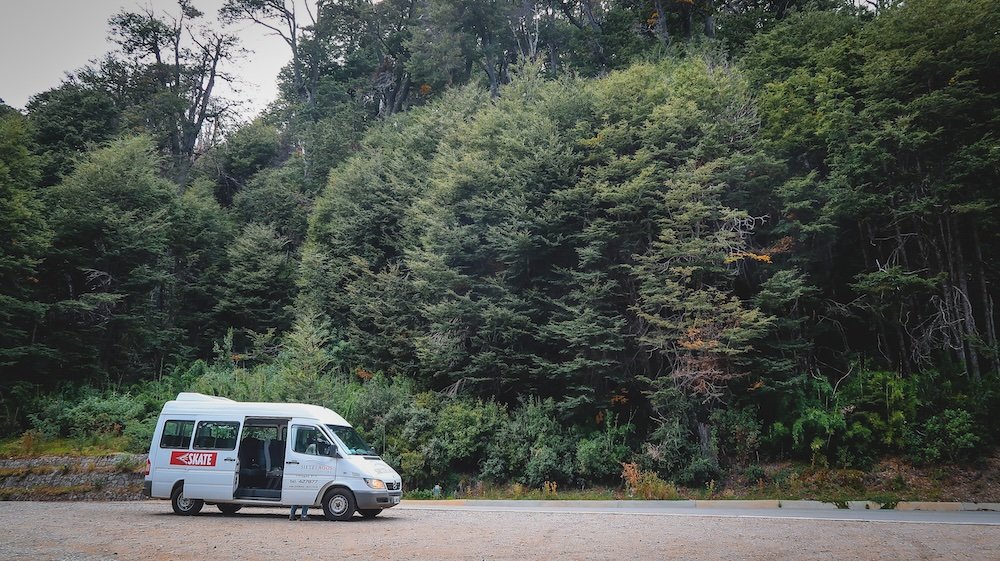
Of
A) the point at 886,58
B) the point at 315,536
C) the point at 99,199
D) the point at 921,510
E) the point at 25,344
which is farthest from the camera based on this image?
the point at 99,199

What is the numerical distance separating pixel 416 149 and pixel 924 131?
2186cm

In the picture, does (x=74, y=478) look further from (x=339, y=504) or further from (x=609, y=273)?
(x=609, y=273)

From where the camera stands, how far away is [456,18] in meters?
38.9

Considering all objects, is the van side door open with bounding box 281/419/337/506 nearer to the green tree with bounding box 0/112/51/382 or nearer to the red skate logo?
the red skate logo

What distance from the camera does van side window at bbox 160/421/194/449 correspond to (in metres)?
13.9

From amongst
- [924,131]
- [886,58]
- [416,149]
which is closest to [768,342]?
[924,131]

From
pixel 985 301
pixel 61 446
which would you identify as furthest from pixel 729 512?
pixel 61 446

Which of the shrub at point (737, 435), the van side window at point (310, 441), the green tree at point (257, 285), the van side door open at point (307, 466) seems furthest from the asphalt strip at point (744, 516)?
the green tree at point (257, 285)

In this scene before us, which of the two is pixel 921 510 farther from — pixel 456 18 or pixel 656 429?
pixel 456 18

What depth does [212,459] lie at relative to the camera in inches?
532

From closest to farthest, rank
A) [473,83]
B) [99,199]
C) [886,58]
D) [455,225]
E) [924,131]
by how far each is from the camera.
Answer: [924,131] → [886,58] → [455,225] → [99,199] → [473,83]

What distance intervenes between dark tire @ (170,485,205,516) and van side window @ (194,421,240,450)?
105 cm

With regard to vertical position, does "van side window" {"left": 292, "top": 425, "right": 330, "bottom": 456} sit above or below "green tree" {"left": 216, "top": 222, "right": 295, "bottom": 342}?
below

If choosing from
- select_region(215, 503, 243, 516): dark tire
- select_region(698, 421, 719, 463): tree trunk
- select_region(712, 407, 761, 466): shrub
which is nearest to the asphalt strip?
select_region(215, 503, 243, 516): dark tire
